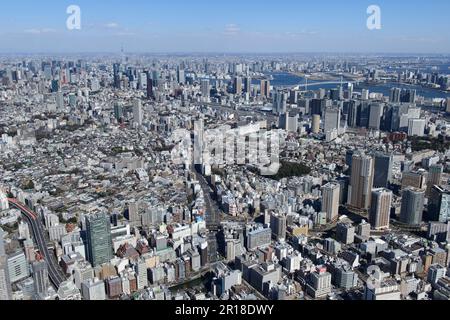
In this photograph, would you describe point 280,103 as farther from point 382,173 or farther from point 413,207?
point 413,207

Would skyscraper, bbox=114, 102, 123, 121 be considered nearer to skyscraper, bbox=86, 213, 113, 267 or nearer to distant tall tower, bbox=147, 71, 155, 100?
distant tall tower, bbox=147, 71, 155, 100

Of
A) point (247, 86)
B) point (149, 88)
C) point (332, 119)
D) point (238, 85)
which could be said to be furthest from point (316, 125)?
point (149, 88)

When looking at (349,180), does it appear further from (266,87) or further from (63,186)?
(266,87)

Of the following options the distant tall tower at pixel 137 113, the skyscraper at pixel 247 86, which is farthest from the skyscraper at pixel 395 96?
the distant tall tower at pixel 137 113

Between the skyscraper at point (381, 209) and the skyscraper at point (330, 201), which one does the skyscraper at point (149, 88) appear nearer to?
the skyscraper at point (330, 201)

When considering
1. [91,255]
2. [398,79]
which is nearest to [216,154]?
[91,255]

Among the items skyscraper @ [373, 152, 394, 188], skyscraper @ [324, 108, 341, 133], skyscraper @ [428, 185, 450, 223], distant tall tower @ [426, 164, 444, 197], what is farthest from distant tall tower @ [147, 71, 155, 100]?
skyscraper @ [428, 185, 450, 223]
